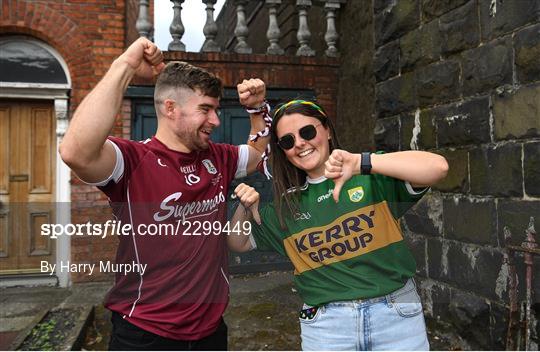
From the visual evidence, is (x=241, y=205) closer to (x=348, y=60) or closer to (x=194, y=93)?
(x=194, y=93)

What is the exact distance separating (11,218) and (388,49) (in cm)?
509

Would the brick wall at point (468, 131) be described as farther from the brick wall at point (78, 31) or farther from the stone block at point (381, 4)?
the brick wall at point (78, 31)

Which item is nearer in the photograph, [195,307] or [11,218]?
[195,307]

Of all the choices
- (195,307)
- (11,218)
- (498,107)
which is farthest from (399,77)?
(11,218)

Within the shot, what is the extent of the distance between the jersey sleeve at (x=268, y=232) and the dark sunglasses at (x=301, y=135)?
0.29 m

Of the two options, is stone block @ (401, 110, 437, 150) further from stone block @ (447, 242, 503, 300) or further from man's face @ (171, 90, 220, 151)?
man's face @ (171, 90, 220, 151)

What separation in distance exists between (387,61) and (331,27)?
281 centimetres

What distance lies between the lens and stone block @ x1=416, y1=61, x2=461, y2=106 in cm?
316

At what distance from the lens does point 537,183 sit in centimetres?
249

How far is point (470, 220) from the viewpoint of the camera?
10.1ft

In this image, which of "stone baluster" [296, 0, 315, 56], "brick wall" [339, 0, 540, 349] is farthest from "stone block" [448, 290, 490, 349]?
"stone baluster" [296, 0, 315, 56]

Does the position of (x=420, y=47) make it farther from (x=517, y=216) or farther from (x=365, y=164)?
(x=365, y=164)

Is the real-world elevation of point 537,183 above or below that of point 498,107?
below

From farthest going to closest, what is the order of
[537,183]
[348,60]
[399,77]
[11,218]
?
A: [348,60] < [11,218] < [399,77] < [537,183]
